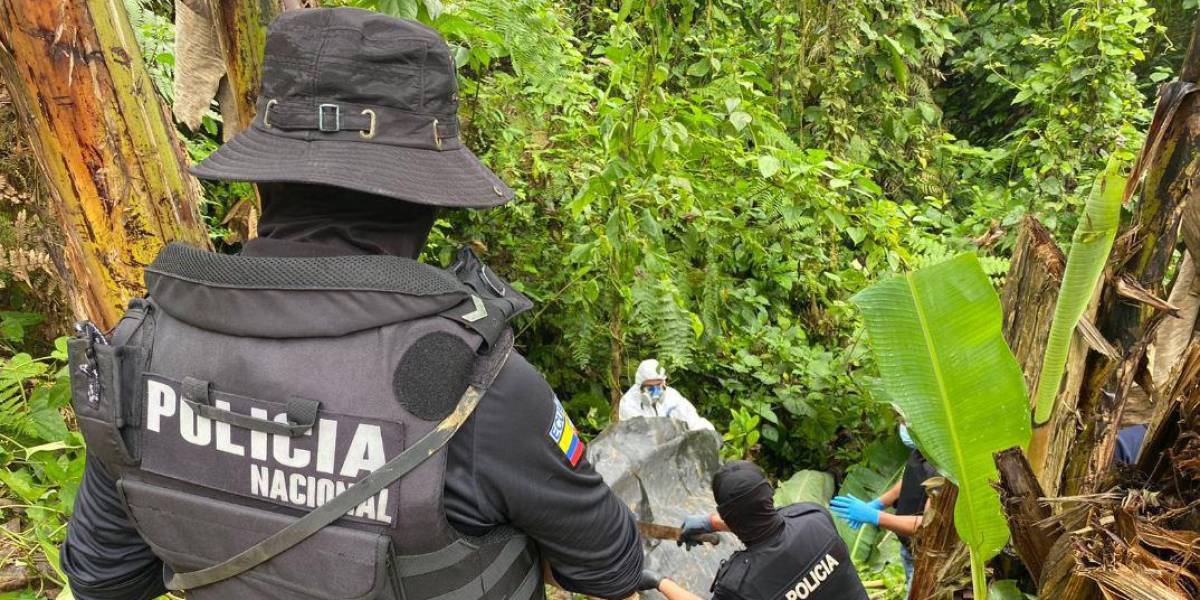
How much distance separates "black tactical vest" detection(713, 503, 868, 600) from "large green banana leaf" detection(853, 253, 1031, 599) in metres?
0.75

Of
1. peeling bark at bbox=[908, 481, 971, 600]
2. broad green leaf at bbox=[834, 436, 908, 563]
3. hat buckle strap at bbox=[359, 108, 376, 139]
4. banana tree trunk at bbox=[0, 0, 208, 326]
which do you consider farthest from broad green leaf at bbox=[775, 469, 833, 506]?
hat buckle strap at bbox=[359, 108, 376, 139]

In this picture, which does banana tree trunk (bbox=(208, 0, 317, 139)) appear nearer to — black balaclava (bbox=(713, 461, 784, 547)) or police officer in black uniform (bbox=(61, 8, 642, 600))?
police officer in black uniform (bbox=(61, 8, 642, 600))

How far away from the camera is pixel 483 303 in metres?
1.22

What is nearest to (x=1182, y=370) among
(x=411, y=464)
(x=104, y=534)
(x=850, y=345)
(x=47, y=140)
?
(x=411, y=464)

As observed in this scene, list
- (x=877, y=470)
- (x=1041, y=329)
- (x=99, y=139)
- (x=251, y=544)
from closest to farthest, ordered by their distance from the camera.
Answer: (x=251, y=544)
(x=99, y=139)
(x=1041, y=329)
(x=877, y=470)

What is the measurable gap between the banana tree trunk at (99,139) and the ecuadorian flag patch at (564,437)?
111 cm

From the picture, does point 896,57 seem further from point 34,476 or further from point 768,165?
point 34,476

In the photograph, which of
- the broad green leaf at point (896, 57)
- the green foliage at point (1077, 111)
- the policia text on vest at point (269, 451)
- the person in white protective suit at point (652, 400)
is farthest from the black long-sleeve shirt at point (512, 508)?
the broad green leaf at point (896, 57)

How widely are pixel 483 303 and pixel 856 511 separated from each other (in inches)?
111

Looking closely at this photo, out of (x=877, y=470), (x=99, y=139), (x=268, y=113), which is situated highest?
(x=268, y=113)

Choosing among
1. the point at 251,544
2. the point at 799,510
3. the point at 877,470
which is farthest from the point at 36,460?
the point at 877,470

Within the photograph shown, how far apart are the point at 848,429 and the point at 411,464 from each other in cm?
484

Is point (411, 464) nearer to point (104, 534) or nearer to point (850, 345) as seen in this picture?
point (104, 534)

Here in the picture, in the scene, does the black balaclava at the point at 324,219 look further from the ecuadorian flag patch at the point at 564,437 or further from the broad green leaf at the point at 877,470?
the broad green leaf at the point at 877,470
